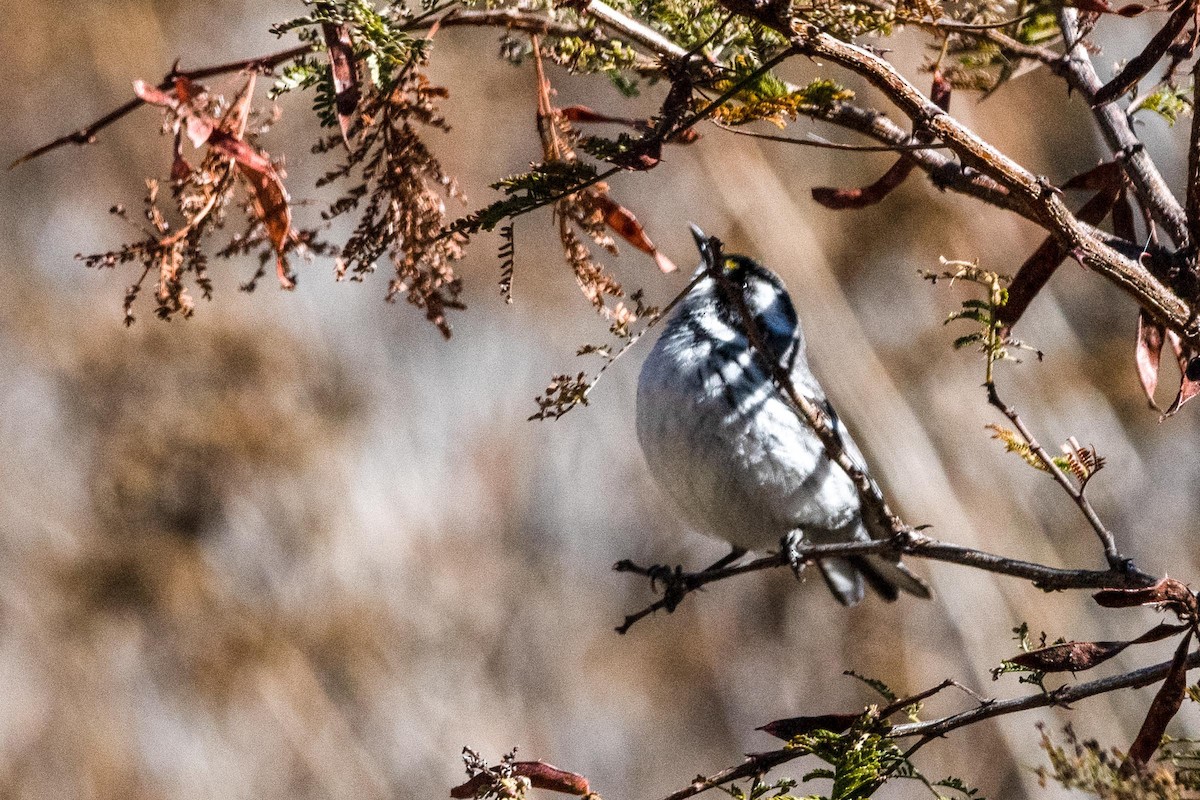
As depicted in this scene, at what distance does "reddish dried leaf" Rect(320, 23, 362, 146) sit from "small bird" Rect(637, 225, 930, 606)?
1623 mm

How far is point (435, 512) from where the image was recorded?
7785 millimetres

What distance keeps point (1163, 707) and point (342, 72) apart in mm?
1459

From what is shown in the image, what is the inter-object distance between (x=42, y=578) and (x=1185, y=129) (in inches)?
309

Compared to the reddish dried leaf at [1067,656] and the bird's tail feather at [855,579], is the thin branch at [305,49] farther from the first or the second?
the bird's tail feather at [855,579]

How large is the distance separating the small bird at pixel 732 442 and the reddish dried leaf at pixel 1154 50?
1.49 meters

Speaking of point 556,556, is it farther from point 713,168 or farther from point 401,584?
point 713,168

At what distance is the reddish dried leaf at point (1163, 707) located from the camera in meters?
1.53

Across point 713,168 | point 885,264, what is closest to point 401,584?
point 713,168

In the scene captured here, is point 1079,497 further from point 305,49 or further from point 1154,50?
point 305,49

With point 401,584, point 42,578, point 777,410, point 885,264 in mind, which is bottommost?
point 777,410

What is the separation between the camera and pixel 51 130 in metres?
7.48

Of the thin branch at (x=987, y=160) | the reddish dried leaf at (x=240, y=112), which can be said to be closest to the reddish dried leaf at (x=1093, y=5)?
the thin branch at (x=987, y=160)

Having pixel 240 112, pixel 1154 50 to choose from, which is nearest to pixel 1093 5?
pixel 1154 50

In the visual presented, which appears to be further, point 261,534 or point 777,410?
point 261,534
